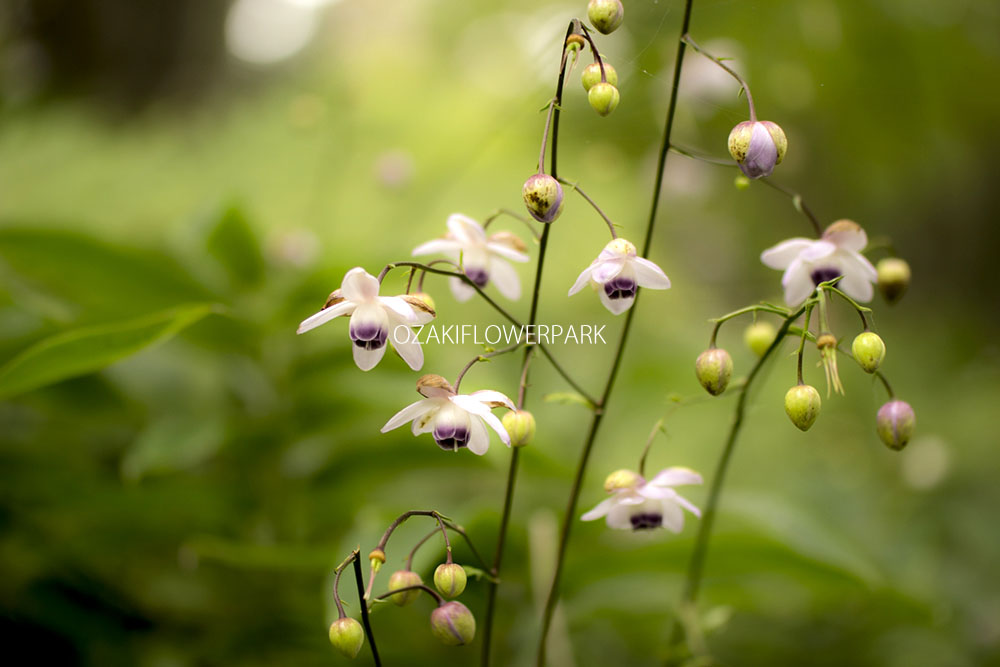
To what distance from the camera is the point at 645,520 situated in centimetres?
88

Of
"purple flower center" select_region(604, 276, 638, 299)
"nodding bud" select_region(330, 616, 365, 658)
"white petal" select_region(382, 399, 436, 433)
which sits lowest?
"nodding bud" select_region(330, 616, 365, 658)

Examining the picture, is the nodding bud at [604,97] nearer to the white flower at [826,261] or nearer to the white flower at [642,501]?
the white flower at [826,261]

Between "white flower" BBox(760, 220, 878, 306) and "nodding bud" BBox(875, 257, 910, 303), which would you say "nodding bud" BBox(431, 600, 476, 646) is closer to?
"white flower" BBox(760, 220, 878, 306)

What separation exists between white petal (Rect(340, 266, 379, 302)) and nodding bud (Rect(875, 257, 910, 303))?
72cm

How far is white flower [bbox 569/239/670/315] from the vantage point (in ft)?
2.41

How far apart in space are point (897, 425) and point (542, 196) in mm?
516

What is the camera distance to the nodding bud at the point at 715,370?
75 centimetres

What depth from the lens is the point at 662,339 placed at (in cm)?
251

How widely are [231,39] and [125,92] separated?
2.61 ft

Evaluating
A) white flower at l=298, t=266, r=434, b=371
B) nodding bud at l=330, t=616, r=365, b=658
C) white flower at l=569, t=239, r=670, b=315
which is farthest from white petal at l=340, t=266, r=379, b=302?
nodding bud at l=330, t=616, r=365, b=658

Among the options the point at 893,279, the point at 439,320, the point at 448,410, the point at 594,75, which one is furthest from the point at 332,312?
the point at 439,320

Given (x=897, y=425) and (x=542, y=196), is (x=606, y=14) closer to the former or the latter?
(x=542, y=196)

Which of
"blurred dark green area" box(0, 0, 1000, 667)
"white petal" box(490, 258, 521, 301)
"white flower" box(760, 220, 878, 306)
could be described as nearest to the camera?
"white flower" box(760, 220, 878, 306)

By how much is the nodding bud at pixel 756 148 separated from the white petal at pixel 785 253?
19 centimetres
